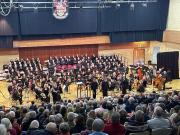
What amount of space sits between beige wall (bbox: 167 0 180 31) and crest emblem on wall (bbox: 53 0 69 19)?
9464 millimetres

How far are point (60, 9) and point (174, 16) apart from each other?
10.1 meters

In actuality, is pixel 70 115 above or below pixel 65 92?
above

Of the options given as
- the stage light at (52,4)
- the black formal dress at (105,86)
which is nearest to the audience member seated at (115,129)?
the black formal dress at (105,86)

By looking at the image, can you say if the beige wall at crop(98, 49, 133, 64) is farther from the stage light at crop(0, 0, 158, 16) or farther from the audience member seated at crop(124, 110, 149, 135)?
the audience member seated at crop(124, 110, 149, 135)

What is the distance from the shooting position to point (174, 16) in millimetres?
28500

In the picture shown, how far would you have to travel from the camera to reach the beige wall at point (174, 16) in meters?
28.0

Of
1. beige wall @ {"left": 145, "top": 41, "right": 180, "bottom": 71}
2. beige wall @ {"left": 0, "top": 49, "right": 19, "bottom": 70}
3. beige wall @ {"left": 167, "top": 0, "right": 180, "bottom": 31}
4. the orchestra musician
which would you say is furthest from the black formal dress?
beige wall @ {"left": 167, "top": 0, "right": 180, "bottom": 31}

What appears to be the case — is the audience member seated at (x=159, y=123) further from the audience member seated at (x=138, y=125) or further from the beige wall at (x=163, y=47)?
the beige wall at (x=163, y=47)

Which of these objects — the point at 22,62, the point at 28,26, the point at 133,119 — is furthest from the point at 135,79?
the point at 133,119

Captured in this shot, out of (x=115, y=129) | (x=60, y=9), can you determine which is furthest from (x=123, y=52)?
(x=115, y=129)

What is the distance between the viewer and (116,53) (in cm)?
3058

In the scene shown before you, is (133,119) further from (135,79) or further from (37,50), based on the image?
(37,50)

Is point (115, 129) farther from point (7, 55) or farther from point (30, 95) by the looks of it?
point (7, 55)

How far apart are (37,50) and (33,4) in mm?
4268
